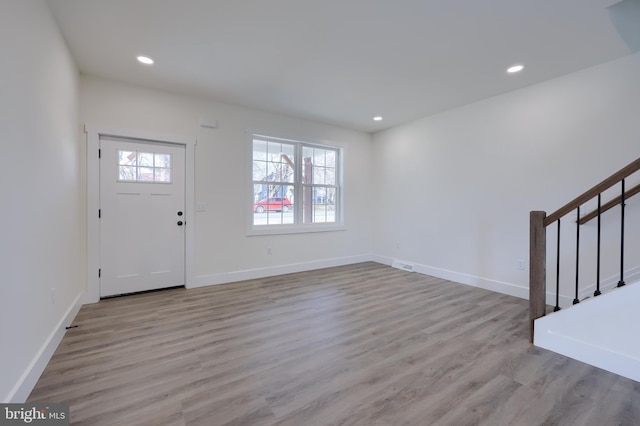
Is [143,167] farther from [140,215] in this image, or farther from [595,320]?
[595,320]

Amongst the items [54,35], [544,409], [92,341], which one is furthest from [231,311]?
[54,35]

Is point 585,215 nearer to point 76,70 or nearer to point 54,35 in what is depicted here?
point 54,35

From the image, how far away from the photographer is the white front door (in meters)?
3.42

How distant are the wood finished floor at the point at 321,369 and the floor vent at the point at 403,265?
1.57 m

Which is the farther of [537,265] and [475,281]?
[475,281]

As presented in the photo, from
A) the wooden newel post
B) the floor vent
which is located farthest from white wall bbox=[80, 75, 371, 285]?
the wooden newel post

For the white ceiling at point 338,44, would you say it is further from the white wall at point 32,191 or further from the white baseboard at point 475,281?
the white baseboard at point 475,281

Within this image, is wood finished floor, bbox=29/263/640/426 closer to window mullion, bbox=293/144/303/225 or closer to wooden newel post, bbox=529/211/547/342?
wooden newel post, bbox=529/211/547/342

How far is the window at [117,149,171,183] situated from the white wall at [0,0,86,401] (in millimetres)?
757

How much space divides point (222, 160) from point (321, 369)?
3.16 meters

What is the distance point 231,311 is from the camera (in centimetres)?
306

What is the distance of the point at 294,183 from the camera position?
4926 millimetres

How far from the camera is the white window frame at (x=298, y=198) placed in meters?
4.38

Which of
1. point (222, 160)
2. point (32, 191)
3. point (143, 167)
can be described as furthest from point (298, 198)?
point (32, 191)
